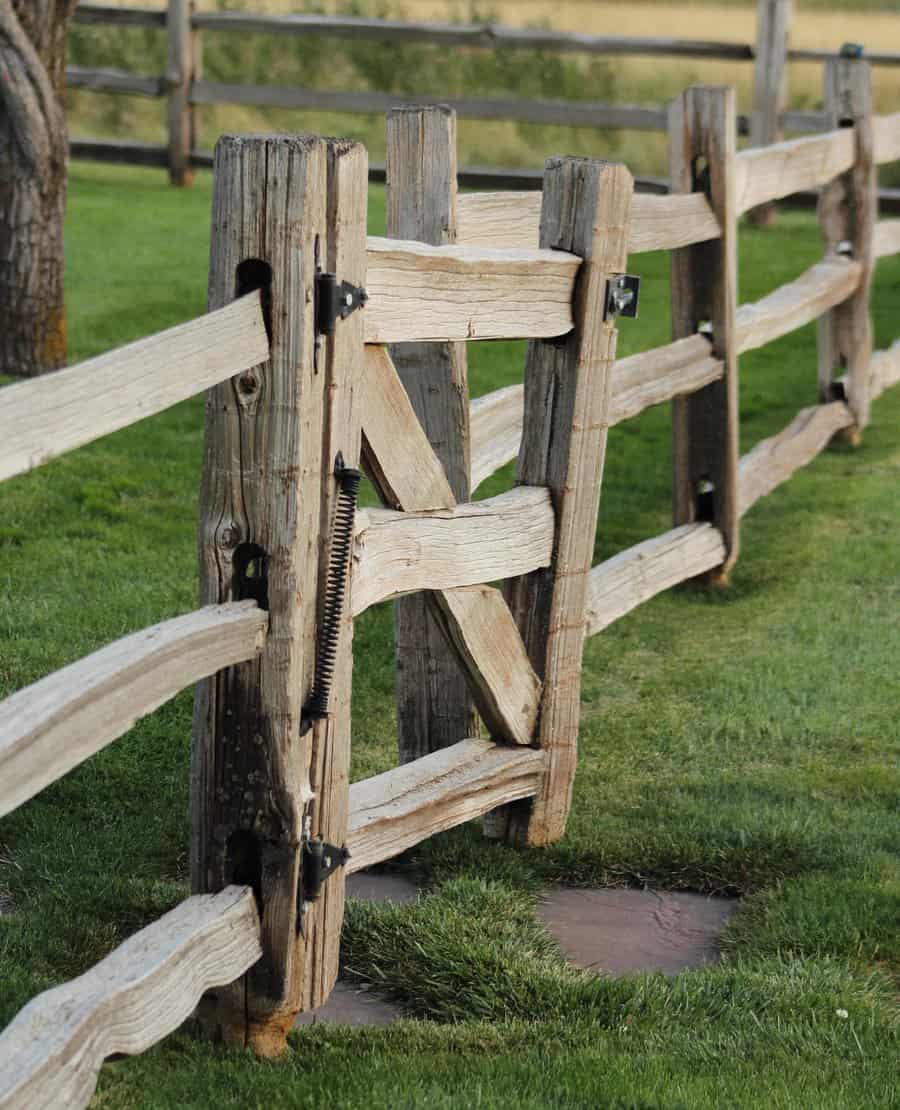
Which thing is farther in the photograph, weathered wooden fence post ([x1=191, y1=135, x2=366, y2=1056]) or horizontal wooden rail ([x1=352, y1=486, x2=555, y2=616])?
Result: horizontal wooden rail ([x1=352, y1=486, x2=555, y2=616])

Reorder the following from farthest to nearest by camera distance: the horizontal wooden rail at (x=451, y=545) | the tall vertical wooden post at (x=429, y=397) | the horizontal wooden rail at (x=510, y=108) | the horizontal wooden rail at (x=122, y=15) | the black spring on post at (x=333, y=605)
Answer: the horizontal wooden rail at (x=122, y=15) < the horizontal wooden rail at (x=510, y=108) < the tall vertical wooden post at (x=429, y=397) < the horizontal wooden rail at (x=451, y=545) < the black spring on post at (x=333, y=605)

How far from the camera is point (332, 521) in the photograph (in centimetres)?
287

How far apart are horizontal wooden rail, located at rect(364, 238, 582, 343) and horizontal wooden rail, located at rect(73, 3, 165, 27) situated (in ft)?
37.2

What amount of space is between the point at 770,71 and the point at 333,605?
1135 cm

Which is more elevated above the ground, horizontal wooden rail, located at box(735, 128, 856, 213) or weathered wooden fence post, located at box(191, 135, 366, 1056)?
horizontal wooden rail, located at box(735, 128, 856, 213)

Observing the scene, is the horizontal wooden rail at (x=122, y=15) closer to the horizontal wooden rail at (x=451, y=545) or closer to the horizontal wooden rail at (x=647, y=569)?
the horizontal wooden rail at (x=647, y=569)

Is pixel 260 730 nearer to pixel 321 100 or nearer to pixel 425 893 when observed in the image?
pixel 425 893

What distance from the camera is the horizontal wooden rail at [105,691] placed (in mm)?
2268

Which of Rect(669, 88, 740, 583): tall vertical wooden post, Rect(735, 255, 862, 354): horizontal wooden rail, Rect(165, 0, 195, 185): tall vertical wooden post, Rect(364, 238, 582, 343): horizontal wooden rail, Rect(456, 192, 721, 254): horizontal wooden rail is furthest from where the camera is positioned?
Rect(165, 0, 195, 185): tall vertical wooden post

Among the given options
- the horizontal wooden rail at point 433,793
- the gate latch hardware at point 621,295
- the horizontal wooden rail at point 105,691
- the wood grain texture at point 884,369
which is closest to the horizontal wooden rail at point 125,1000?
the horizontal wooden rail at point 105,691

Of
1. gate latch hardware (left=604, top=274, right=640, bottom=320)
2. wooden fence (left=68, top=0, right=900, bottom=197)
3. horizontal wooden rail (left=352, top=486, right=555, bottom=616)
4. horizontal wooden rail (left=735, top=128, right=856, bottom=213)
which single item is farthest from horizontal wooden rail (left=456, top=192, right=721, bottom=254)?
wooden fence (left=68, top=0, right=900, bottom=197)

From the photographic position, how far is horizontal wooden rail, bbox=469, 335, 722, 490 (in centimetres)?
435

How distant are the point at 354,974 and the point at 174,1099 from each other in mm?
687

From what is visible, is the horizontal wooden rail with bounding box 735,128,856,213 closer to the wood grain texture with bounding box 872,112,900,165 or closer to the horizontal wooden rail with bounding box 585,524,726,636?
the wood grain texture with bounding box 872,112,900,165
